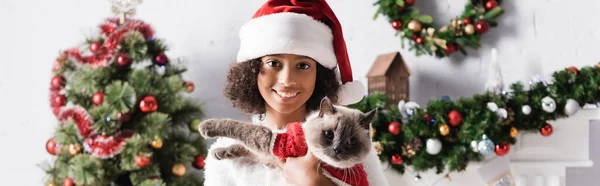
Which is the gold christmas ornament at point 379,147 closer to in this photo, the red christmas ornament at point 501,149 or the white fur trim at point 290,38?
the red christmas ornament at point 501,149

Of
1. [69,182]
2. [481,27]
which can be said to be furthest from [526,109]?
[69,182]

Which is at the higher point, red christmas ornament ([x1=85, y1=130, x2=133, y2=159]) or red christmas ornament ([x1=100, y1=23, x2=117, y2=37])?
red christmas ornament ([x1=100, y1=23, x2=117, y2=37])

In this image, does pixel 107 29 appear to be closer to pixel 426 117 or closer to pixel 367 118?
pixel 426 117

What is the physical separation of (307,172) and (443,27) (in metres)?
1.48

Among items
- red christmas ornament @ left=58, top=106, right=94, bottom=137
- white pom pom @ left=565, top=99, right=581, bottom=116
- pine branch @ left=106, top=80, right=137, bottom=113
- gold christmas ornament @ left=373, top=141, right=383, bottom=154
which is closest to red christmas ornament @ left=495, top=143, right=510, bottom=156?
white pom pom @ left=565, top=99, right=581, bottom=116

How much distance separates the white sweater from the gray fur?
9cm

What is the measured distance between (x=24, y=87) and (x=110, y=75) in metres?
0.68

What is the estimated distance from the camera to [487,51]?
7.48 feet

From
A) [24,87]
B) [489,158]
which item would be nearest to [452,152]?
[489,158]

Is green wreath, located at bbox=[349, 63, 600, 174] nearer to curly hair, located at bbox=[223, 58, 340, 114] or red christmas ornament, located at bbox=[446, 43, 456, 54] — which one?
red christmas ornament, located at bbox=[446, 43, 456, 54]

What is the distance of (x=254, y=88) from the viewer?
114 centimetres

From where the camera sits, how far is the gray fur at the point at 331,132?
830mm

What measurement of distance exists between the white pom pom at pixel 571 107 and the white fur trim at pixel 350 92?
102cm

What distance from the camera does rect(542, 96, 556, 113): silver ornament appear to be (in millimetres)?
1910
